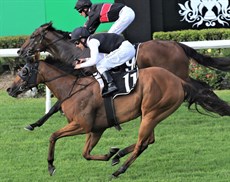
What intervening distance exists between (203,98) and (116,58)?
1019 mm

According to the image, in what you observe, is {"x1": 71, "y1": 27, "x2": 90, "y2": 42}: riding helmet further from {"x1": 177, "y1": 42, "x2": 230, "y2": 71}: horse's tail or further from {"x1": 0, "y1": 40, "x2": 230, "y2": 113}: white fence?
{"x1": 0, "y1": 40, "x2": 230, "y2": 113}: white fence

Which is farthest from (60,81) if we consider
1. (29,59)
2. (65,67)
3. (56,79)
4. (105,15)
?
(105,15)

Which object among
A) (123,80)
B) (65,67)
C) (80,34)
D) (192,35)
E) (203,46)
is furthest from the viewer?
(192,35)

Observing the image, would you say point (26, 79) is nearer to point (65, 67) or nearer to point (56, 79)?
point (56, 79)

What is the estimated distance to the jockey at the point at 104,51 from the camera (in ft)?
23.6

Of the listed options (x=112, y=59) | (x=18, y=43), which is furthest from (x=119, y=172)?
(x=18, y=43)

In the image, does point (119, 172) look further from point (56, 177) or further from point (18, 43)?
point (18, 43)

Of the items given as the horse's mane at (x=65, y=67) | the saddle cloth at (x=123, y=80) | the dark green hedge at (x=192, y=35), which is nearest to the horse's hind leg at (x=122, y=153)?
the saddle cloth at (x=123, y=80)

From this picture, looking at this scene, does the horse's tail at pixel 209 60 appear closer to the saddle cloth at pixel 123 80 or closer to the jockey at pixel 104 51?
the jockey at pixel 104 51

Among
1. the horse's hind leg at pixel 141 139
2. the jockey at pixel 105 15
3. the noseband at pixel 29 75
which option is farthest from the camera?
the jockey at pixel 105 15

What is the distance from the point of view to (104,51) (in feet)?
24.4

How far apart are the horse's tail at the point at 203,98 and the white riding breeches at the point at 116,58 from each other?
29.9 inches

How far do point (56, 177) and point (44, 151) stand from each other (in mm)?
1139

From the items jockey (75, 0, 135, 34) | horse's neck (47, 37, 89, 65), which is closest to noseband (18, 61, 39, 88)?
horse's neck (47, 37, 89, 65)
